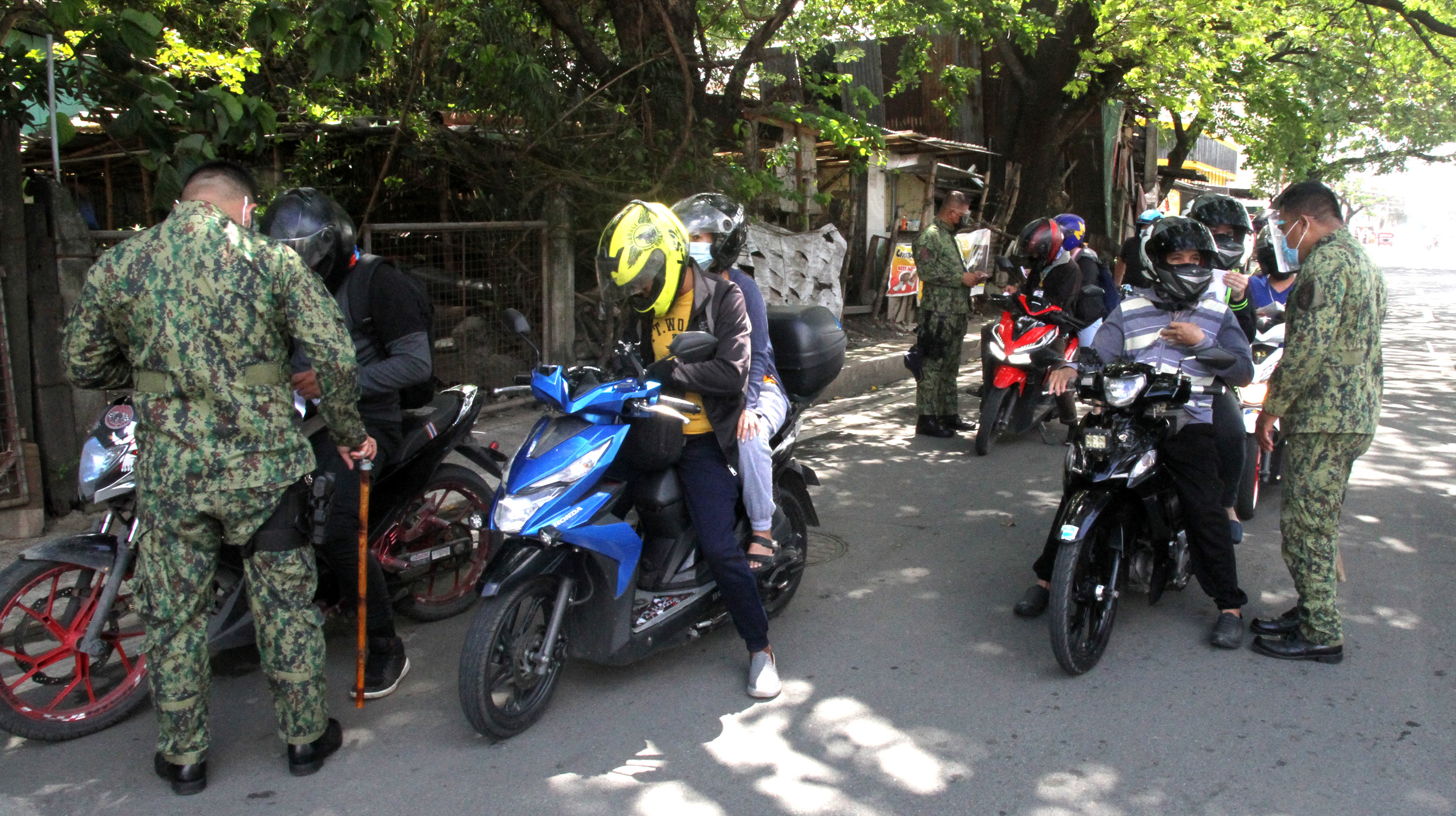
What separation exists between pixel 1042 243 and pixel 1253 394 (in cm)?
207

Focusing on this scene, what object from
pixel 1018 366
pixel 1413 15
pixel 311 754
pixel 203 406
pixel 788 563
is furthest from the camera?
pixel 1413 15

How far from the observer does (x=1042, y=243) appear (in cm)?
777

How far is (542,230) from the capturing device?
8.26 m

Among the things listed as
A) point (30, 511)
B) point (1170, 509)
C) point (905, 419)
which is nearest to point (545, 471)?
point (1170, 509)

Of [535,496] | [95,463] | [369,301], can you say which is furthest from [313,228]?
[535,496]

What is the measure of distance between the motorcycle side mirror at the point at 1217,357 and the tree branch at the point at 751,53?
5184 mm

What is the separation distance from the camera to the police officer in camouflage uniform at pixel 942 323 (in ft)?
27.8

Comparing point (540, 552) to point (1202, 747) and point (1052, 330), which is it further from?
point (1052, 330)

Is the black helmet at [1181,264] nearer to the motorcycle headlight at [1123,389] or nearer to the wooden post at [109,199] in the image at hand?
the motorcycle headlight at [1123,389]

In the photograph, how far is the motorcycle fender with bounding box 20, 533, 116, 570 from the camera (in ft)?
11.4

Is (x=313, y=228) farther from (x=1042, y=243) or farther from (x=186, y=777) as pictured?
(x=1042, y=243)

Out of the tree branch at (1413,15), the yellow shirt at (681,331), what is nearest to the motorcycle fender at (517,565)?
the yellow shirt at (681,331)

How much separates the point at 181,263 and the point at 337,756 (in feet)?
5.37

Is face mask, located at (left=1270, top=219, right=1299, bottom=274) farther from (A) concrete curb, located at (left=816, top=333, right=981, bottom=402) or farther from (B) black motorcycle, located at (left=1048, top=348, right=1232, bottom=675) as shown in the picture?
(A) concrete curb, located at (left=816, top=333, right=981, bottom=402)
